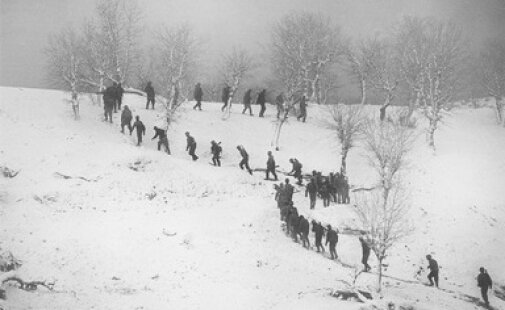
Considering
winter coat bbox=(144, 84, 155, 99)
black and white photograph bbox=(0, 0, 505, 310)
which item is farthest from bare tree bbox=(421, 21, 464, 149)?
winter coat bbox=(144, 84, 155, 99)

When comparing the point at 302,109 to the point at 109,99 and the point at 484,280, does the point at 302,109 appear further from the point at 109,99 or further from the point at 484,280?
the point at 484,280

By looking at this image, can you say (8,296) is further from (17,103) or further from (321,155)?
(321,155)

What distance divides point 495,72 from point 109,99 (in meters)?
39.8

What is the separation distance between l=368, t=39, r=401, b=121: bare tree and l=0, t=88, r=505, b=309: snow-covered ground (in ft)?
27.5

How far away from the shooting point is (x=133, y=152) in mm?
25562

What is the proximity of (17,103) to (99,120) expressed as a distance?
5.90m

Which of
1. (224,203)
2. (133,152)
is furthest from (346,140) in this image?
(133,152)

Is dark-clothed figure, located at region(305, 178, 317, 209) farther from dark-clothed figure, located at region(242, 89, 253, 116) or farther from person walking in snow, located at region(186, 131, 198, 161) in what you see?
dark-clothed figure, located at region(242, 89, 253, 116)

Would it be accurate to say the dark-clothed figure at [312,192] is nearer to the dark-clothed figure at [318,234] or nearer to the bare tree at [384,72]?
the dark-clothed figure at [318,234]

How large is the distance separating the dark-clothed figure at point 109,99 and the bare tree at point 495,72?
37.6m

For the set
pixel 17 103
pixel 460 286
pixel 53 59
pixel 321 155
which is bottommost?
pixel 460 286

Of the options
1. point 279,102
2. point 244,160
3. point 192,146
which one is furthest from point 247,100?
point 244,160

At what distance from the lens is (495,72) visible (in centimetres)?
4344

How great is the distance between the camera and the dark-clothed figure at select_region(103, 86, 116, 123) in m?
29.1
